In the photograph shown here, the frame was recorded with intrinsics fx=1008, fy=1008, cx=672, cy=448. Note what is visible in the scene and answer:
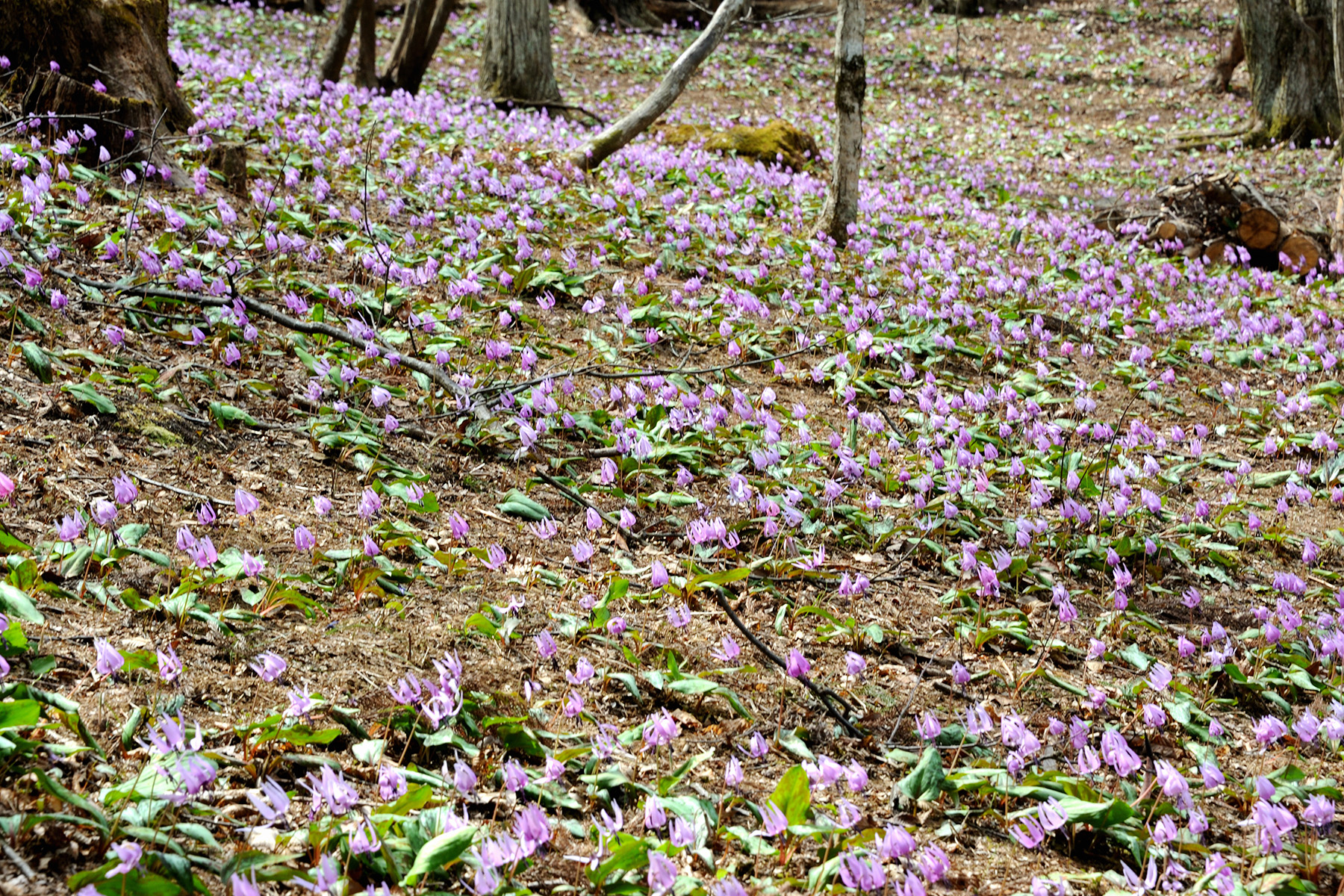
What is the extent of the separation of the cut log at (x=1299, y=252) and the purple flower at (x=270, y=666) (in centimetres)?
1034

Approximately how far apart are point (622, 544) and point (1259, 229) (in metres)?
8.99

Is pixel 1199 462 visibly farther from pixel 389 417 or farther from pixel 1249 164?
pixel 1249 164

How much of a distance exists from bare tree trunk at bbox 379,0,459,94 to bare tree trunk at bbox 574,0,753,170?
3708 millimetres

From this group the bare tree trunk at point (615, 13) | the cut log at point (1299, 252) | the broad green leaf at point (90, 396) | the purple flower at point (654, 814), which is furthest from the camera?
the bare tree trunk at point (615, 13)

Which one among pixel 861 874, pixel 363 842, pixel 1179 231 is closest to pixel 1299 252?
pixel 1179 231

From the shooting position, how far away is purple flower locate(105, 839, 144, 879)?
5.82 feet

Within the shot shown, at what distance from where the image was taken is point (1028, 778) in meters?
2.91

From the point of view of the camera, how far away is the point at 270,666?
2.56 meters

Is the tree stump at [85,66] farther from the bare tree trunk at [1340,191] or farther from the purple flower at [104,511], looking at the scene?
the bare tree trunk at [1340,191]

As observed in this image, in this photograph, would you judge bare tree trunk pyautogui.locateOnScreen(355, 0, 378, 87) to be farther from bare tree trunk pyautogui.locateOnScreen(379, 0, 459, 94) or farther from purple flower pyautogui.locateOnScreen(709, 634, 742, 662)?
purple flower pyautogui.locateOnScreen(709, 634, 742, 662)

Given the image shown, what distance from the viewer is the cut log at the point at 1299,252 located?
9969mm

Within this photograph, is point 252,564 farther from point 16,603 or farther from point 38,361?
point 38,361

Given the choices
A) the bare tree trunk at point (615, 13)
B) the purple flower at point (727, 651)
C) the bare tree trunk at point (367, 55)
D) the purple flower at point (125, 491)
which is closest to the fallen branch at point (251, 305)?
the purple flower at point (125, 491)

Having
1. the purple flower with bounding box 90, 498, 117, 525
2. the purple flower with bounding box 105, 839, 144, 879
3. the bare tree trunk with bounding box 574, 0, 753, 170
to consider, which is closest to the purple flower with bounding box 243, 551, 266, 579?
the purple flower with bounding box 90, 498, 117, 525
